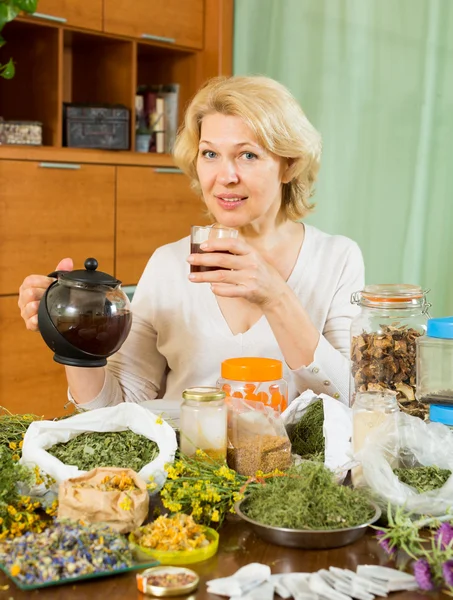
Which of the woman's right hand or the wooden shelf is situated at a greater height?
the wooden shelf

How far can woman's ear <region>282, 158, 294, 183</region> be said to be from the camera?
2.26 m

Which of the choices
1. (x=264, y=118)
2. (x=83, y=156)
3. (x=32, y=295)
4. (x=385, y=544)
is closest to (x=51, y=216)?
(x=83, y=156)

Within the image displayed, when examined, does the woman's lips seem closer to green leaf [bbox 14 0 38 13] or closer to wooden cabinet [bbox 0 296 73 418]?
green leaf [bbox 14 0 38 13]

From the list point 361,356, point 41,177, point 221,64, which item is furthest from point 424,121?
point 361,356

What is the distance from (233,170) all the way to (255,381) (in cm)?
74

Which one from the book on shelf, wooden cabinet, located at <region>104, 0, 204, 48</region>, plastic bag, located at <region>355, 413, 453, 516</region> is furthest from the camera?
the book on shelf

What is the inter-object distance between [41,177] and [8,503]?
2537 mm

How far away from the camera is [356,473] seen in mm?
1372

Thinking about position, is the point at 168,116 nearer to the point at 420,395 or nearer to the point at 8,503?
the point at 420,395

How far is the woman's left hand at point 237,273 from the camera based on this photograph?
1712mm

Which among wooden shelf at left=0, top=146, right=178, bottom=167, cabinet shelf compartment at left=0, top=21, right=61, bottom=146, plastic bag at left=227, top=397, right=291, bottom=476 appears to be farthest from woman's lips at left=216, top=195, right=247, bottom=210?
cabinet shelf compartment at left=0, top=21, right=61, bottom=146

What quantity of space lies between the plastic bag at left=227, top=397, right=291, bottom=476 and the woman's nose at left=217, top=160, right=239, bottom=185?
76cm

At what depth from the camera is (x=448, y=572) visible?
104 centimetres

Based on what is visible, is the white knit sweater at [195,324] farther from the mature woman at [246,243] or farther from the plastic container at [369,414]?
the plastic container at [369,414]
